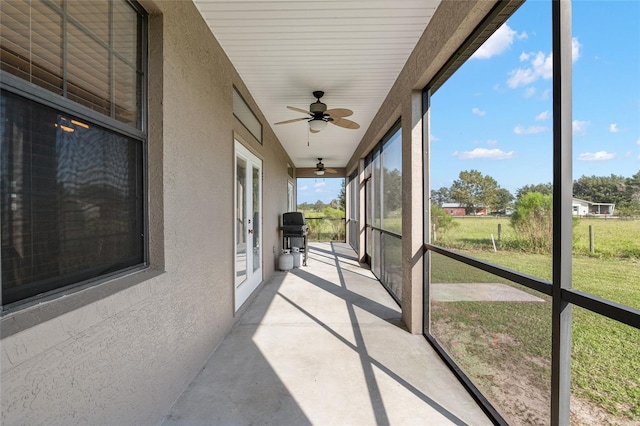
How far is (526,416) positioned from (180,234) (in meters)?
2.58

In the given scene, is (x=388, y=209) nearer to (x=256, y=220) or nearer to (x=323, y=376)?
(x=256, y=220)

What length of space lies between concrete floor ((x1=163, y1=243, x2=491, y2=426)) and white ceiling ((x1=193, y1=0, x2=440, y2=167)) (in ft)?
9.79

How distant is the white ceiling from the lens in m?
2.38

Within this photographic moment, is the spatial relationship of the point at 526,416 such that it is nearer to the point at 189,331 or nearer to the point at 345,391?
the point at 345,391

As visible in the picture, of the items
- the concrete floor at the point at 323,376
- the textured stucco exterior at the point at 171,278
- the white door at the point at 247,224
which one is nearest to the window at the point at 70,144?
the textured stucco exterior at the point at 171,278

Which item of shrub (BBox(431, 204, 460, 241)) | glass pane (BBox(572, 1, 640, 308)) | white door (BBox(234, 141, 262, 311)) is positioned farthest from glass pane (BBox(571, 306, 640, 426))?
white door (BBox(234, 141, 262, 311))

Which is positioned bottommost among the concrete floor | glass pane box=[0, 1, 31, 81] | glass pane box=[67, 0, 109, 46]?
the concrete floor

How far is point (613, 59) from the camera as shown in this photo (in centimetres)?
117

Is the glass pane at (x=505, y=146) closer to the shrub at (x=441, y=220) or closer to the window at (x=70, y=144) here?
the shrub at (x=441, y=220)

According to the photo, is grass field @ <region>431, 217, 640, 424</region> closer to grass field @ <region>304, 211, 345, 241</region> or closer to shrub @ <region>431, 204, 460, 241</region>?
shrub @ <region>431, 204, 460, 241</region>

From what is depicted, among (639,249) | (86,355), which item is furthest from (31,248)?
(639,249)

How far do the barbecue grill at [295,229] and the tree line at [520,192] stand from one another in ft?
13.7

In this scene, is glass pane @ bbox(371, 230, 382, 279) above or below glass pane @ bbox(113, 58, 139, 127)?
below

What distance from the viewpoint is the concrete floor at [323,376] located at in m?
1.91
